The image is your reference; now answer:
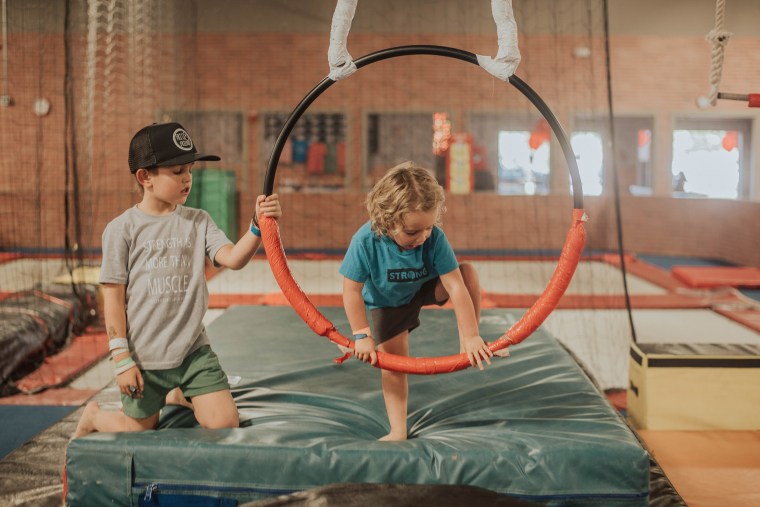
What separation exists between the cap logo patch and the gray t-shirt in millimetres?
197

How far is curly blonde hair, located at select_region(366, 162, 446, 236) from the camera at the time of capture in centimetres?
175

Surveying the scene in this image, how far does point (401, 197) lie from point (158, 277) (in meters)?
0.71

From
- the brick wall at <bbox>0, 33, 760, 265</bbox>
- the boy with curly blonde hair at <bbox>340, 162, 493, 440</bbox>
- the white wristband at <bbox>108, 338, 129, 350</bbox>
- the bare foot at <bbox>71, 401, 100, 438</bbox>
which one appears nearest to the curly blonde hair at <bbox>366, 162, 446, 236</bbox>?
the boy with curly blonde hair at <bbox>340, 162, 493, 440</bbox>

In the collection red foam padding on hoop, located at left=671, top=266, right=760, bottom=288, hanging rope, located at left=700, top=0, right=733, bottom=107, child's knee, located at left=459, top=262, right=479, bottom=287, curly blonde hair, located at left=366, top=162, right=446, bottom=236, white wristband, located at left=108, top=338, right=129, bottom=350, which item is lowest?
red foam padding on hoop, located at left=671, top=266, right=760, bottom=288

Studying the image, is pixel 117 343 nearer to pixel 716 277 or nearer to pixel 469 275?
pixel 469 275

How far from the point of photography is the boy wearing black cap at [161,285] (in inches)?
72.6

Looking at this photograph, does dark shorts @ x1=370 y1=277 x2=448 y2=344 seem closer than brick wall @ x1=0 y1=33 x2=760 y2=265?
Yes

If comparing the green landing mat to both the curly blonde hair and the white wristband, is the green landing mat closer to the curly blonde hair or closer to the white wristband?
the white wristband

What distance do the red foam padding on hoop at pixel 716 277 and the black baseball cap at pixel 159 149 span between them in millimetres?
4800

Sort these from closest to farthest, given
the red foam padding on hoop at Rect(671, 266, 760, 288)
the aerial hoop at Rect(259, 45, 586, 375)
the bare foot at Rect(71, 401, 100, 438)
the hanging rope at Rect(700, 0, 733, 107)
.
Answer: the aerial hoop at Rect(259, 45, 586, 375), the bare foot at Rect(71, 401, 100, 438), the hanging rope at Rect(700, 0, 733, 107), the red foam padding on hoop at Rect(671, 266, 760, 288)

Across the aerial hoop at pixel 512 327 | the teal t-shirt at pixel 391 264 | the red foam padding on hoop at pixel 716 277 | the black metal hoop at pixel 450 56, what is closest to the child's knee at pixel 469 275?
the teal t-shirt at pixel 391 264

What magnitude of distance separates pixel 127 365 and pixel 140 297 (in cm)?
19

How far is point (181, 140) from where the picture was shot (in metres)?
1.86

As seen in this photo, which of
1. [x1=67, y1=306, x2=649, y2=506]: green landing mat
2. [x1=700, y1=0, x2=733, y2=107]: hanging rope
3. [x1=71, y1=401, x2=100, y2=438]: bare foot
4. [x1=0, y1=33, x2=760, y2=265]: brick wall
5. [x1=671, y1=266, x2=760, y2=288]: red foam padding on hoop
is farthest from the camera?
[x1=0, y1=33, x2=760, y2=265]: brick wall
